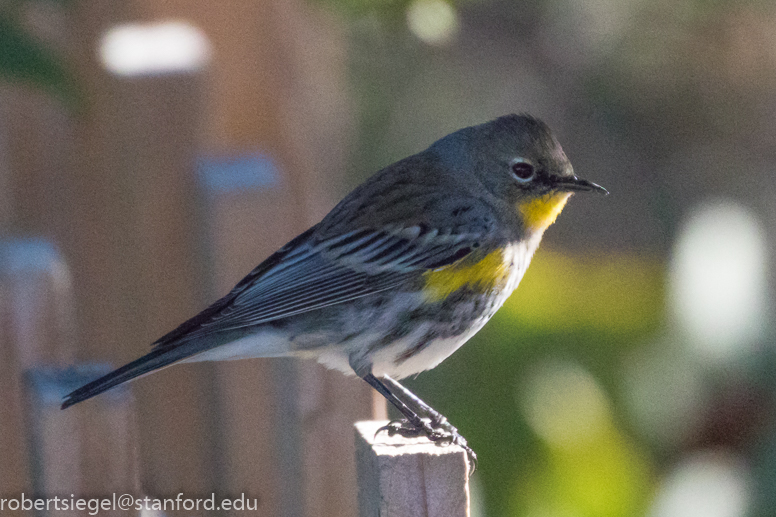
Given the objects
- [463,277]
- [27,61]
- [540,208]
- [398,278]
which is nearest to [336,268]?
[398,278]

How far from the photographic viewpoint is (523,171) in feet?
7.66

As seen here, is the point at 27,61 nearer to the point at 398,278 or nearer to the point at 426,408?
the point at 398,278

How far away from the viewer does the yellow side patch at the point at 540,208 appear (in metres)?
2.29

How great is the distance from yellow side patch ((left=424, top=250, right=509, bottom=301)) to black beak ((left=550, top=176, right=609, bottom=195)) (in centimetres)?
33

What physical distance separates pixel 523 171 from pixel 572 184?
0.16 m

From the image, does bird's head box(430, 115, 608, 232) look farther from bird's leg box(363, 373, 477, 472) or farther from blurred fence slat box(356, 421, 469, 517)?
blurred fence slat box(356, 421, 469, 517)

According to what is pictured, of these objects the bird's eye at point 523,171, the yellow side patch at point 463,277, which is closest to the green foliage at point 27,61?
the yellow side patch at point 463,277

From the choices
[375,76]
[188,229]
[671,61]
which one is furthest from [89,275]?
[671,61]

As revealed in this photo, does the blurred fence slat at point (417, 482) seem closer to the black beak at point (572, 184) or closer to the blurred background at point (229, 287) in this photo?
the blurred background at point (229, 287)

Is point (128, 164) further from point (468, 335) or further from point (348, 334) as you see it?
point (468, 335)

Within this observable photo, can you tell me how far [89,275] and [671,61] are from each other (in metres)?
2.35

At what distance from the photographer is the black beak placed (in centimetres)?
221

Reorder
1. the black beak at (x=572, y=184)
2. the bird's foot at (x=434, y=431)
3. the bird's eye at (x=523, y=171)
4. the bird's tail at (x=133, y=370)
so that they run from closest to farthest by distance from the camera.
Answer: the bird's tail at (x=133, y=370) → the bird's foot at (x=434, y=431) → the black beak at (x=572, y=184) → the bird's eye at (x=523, y=171)

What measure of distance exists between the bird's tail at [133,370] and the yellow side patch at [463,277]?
1.95 ft
